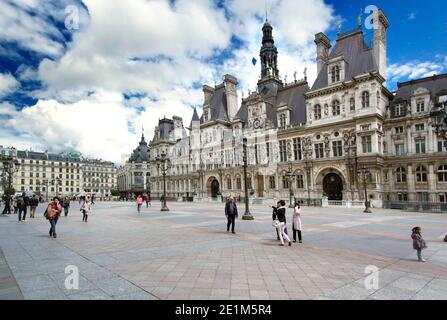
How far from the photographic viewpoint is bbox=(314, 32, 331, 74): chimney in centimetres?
4794

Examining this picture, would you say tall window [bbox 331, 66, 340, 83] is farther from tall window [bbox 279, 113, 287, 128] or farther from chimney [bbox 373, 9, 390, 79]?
tall window [bbox 279, 113, 287, 128]

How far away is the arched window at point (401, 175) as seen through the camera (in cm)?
3772

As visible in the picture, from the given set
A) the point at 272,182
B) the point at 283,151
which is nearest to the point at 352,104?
the point at 283,151

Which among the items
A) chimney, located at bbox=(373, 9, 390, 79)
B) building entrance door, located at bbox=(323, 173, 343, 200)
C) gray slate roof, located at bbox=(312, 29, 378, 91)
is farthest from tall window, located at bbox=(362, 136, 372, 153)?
chimney, located at bbox=(373, 9, 390, 79)

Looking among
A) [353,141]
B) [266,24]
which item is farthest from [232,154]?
[266,24]

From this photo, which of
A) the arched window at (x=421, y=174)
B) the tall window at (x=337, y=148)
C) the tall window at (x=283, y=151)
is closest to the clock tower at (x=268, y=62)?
the tall window at (x=283, y=151)

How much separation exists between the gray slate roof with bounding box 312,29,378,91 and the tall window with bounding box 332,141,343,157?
9.09 metres

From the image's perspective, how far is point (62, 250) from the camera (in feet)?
32.8

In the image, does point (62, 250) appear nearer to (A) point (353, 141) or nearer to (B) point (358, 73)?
(A) point (353, 141)

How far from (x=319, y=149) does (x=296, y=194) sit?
7.72 metres

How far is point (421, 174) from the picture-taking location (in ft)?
119

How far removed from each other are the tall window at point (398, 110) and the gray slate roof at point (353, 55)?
20.1 feet

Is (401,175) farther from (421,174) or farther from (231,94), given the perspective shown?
(231,94)
